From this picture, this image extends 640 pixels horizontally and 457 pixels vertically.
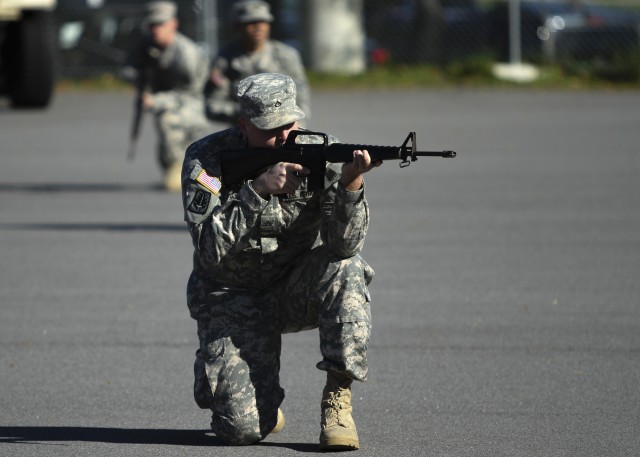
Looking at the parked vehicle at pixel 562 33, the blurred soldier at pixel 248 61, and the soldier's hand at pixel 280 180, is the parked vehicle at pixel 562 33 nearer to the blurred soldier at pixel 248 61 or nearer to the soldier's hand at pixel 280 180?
the blurred soldier at pixel 248 61

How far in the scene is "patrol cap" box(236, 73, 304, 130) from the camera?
5.65 meters

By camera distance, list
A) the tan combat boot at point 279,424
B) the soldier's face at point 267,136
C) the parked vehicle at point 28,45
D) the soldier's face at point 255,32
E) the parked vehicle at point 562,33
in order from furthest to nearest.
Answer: the parked vehicle at point 562,33 → the parked vehicle at point 28,45 → the soldier's face at point 255,32 → the tan combat boot at point 279,424 → the soldier's face at point 267,136

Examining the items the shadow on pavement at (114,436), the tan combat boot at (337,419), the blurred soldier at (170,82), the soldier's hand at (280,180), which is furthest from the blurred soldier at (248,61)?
the tan combat boot at (337,419)

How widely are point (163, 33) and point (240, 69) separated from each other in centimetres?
232

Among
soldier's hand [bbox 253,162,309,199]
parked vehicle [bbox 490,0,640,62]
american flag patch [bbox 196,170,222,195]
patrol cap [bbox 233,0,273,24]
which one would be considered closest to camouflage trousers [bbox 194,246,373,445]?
soldier's hand [bbox 253,162,309,199]

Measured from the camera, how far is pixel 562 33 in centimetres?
2480

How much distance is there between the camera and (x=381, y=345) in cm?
781

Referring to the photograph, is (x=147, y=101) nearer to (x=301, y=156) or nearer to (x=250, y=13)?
(x=250, y=13)

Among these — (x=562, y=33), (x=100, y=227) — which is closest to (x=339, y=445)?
(x=100, y=227)

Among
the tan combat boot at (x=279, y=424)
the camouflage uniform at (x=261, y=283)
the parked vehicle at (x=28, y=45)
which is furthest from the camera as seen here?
the parked vehicle at (x=28, y=45)

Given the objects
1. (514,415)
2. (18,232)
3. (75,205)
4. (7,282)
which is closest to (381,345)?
(514,415)

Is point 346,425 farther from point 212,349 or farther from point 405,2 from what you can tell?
point 405,2

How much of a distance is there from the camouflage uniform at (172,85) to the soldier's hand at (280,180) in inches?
333

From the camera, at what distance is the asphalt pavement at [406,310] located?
6.11 m
